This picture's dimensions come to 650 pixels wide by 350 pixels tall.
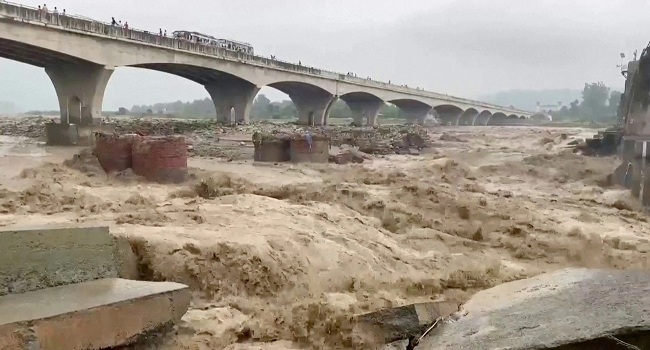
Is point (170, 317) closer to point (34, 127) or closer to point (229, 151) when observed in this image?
point (229, 151)

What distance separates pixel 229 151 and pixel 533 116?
363ft

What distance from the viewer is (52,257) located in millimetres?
4375

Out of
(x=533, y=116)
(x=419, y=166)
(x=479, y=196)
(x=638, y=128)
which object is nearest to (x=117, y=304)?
(x=479, y=196)

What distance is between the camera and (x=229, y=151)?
846 inches

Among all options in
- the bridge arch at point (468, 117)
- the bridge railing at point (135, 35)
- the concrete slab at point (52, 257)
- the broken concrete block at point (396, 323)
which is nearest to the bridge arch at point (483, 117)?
the bridge arch at point (468, 117)

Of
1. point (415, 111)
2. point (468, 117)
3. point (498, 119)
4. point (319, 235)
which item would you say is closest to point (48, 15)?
point (319, 235)

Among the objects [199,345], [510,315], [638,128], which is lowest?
[199,345]

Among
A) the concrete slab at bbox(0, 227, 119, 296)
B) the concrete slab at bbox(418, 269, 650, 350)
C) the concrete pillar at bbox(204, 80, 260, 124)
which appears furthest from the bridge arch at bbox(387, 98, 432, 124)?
the concrete slab at bbox(0, 227, 119, 296)

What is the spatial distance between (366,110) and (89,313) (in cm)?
6323

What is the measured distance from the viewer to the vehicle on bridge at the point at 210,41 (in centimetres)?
3675

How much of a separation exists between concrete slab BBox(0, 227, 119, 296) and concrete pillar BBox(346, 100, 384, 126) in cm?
6019

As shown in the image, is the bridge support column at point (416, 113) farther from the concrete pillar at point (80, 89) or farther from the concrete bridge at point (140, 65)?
the concrete pillar at point (80, 89)

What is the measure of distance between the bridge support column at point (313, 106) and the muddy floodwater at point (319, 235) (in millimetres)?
38554

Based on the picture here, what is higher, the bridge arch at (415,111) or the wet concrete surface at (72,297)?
the bridge arch at (415,111)
